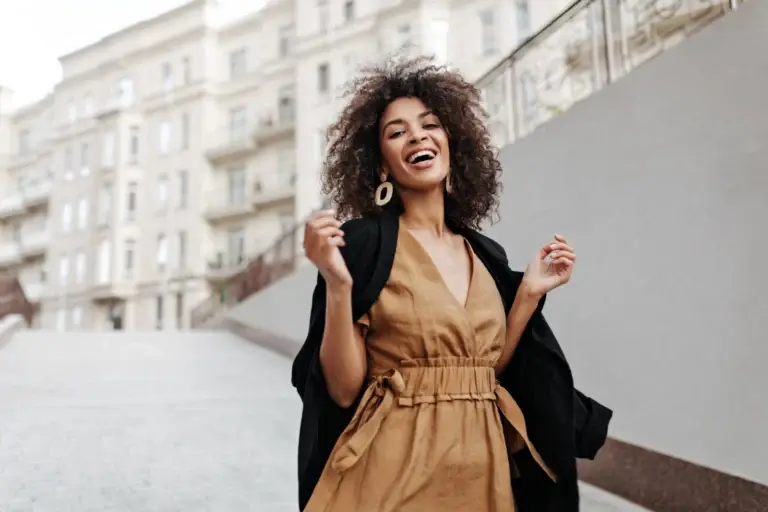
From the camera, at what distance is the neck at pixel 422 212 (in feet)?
4.64

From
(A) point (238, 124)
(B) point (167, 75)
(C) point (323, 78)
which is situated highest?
(B) point (167, 75)

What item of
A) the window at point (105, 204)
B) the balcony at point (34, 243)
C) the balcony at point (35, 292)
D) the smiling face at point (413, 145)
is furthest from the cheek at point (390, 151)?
the balcony at point (34, 243)

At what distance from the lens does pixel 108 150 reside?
68.2 ft

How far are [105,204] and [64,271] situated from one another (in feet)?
9.75

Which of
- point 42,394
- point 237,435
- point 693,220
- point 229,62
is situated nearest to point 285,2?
point 229,62

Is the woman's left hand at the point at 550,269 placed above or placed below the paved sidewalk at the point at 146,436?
above

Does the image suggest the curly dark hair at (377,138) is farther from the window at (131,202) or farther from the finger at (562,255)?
the window at (131,202)

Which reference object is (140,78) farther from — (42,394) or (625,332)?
(625,332)

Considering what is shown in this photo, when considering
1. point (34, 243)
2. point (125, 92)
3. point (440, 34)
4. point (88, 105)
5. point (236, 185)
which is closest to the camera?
point (440, 34)

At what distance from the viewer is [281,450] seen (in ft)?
12.7

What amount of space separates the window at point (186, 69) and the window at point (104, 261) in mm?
5642

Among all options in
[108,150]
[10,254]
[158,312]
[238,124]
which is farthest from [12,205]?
[238,124]

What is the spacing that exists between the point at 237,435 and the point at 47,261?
69.3 feet

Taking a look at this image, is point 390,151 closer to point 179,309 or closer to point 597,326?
point 597,326
